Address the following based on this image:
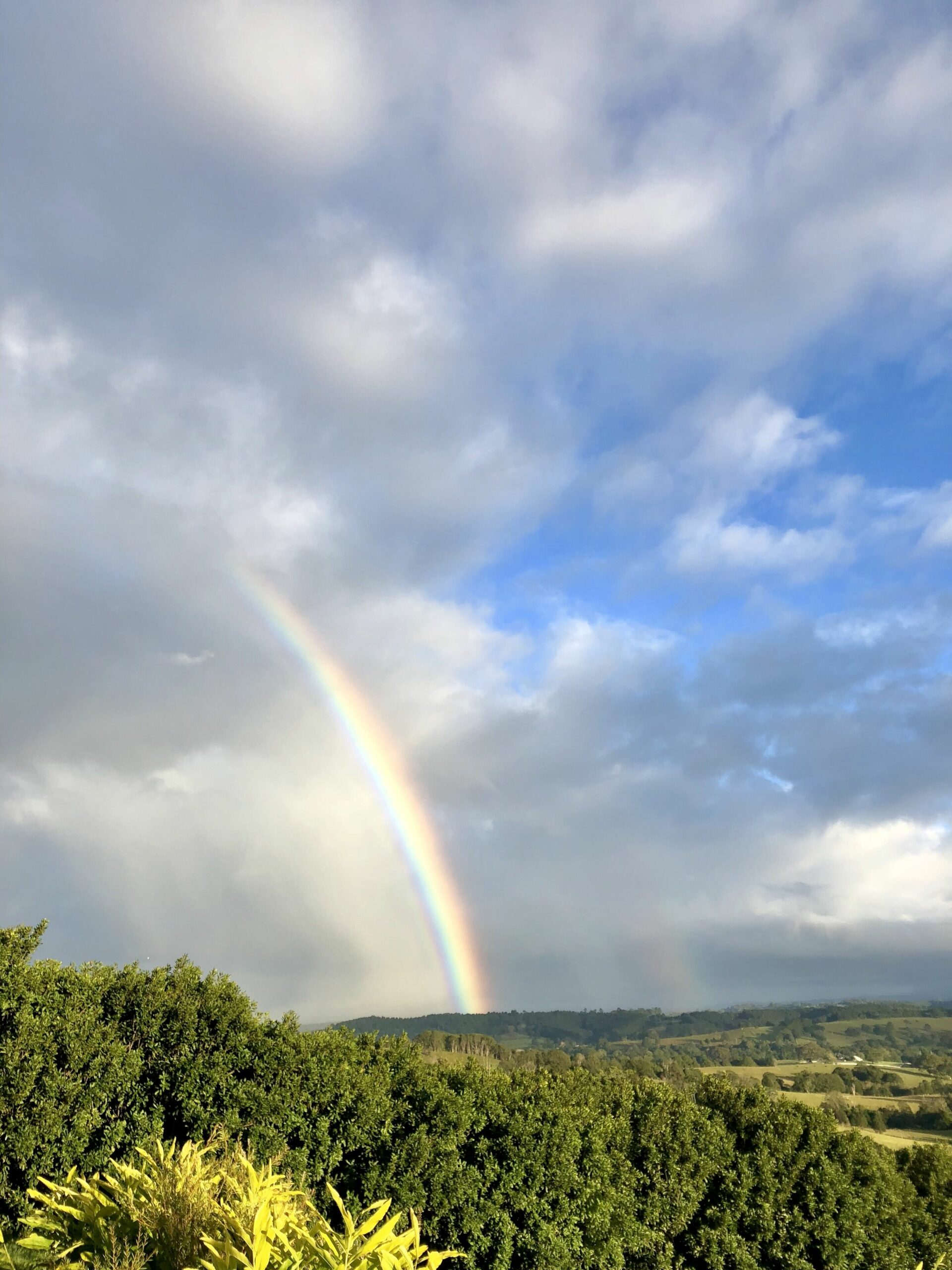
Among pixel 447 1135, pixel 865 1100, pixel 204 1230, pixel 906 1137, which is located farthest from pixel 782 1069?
pixel 204 1230

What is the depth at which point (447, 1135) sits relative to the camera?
21.3 metres

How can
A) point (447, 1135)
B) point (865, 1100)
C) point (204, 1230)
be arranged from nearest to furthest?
1. point (204, 1230)
2. point (447, 1135)
3. point (865, 1100)

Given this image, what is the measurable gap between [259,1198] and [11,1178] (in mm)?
13781

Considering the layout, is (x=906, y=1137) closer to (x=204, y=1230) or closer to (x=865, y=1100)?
(x=865, y=1100)

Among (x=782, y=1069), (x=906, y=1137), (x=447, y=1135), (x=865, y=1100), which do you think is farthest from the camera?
Answer: (x=782, y=1069)

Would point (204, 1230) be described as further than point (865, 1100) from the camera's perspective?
No

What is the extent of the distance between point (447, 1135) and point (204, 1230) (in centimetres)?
1618

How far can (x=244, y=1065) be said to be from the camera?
2022cm

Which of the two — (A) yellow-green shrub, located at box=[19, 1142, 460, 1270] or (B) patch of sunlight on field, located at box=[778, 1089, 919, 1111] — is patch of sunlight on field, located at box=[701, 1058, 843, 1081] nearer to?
(B) patch of sunlight on field, located at box=[778, 1089, 919, 1111]

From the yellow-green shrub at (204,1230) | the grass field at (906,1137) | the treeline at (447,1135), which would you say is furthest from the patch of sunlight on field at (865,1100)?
the yellow-green shrub at (204,1230)

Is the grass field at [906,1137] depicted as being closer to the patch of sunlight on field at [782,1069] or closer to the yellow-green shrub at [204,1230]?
the patch of sunlight on field at [782,1069]

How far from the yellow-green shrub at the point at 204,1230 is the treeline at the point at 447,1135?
10399mm

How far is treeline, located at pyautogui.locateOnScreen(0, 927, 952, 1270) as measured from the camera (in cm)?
1812

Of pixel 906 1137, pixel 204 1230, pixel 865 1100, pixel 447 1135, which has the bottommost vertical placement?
pixel 906 1137
